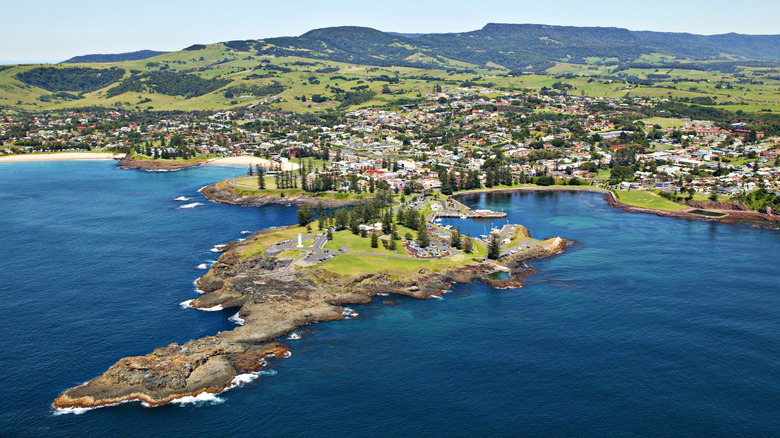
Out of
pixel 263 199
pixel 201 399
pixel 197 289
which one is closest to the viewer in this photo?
pixel 201 399

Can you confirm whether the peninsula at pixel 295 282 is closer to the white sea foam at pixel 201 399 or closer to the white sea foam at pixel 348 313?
the white sea foam at pixel 348 313

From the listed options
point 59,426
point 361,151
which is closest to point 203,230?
point 59,426

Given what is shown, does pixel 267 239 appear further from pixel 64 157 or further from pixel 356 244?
pixel 64 157

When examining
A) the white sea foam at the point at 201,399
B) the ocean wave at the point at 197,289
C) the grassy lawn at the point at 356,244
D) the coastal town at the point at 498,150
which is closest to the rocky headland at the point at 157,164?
the coastal town at the point at 498,150

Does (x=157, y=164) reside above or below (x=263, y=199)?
above

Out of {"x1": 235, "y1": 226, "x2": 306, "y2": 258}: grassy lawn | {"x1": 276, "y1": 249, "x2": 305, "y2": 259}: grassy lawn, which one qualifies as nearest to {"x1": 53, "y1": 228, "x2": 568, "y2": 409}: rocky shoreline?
{"x1": 235, "y1": 226, "x2": 306, "y2": 258}: grassy lawn

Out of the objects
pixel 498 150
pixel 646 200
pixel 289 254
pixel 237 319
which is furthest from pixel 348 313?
pixel 498 150

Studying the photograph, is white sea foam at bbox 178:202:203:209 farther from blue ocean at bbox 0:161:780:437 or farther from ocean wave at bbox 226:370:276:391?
ocean wave at bbox 226:370:276:391
